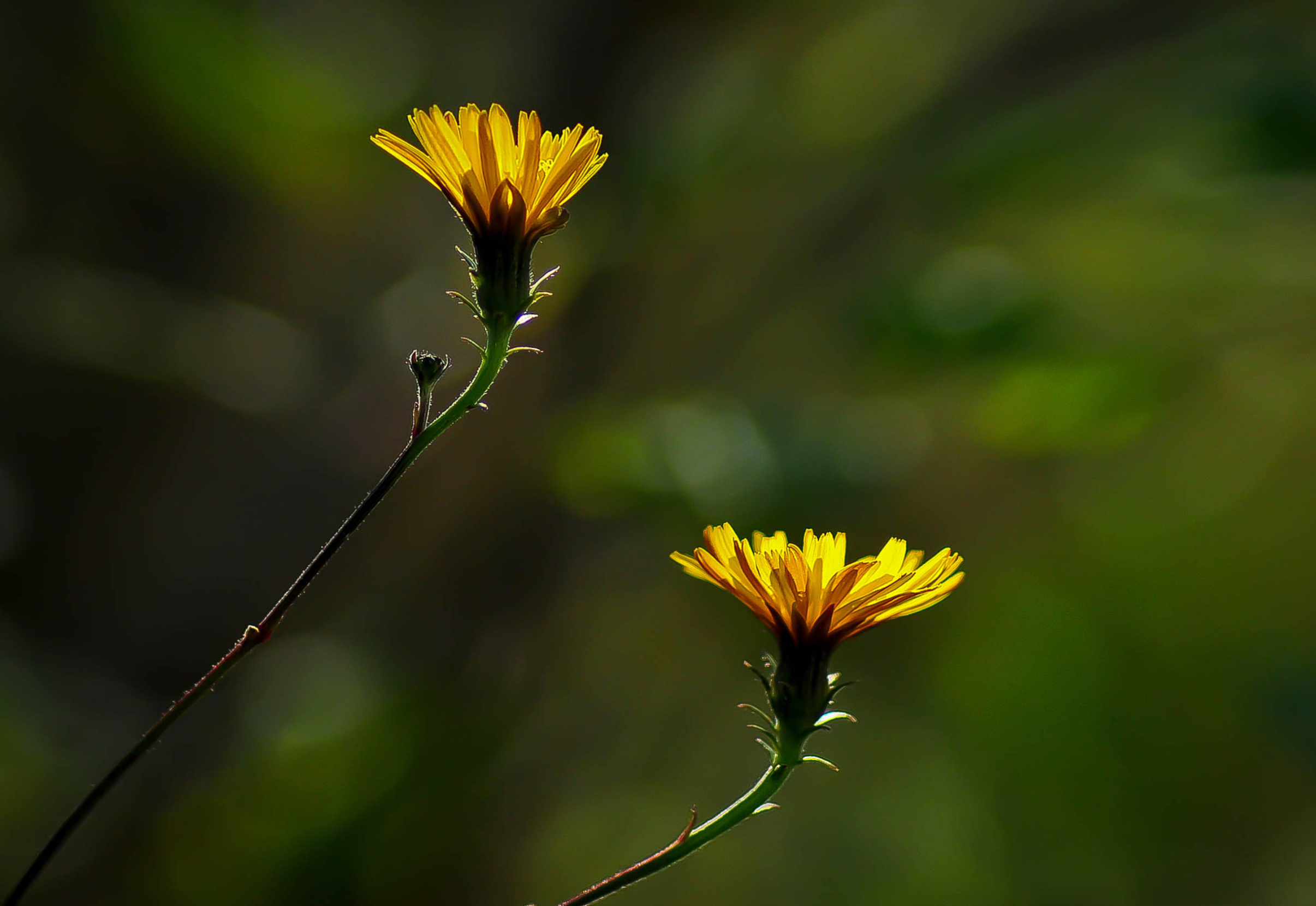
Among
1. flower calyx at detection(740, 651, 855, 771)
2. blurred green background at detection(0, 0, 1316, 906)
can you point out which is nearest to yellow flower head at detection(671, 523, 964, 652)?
flower calyx at detection(740, 651, 855, 771)

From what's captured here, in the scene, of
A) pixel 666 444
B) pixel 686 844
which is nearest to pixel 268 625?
pixel 686 844

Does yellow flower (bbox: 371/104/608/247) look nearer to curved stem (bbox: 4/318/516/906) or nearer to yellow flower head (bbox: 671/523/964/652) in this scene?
curved stem (bbox: 4/318/516/906)

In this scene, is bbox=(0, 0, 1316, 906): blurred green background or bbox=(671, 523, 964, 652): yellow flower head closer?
bbox=(671, 523, 964, 652): yellow flower head

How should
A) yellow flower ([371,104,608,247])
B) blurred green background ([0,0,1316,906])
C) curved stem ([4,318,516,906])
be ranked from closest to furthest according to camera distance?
curved stem ([4,318,516,906])
yellow flower ([371,104,608,247])
blurred green background ([0,0,1316,906])

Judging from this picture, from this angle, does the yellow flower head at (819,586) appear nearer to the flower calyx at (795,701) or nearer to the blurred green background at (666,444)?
the flower calyx at (795,701)

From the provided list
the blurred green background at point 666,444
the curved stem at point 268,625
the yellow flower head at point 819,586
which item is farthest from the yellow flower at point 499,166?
the blurred green background at point 666,444

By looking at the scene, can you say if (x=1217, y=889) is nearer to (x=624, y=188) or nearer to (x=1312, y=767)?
(x=1312, y=767)
